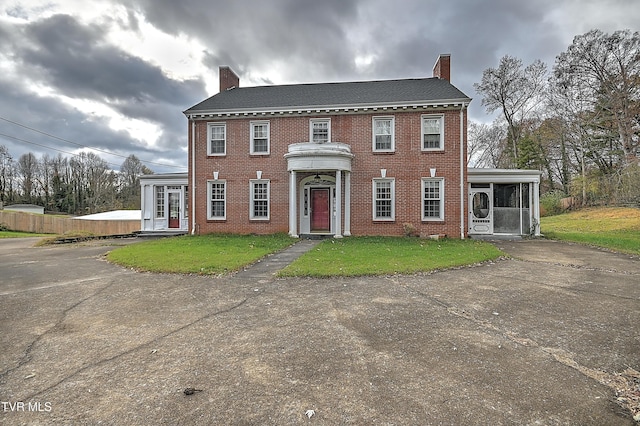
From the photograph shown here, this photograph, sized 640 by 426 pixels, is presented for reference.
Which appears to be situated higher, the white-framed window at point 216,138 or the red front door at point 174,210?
the white-framed window at point 216,138

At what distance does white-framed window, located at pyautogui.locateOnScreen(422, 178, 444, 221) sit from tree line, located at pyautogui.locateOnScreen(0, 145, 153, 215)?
158 feet

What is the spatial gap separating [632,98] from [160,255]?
32.7 m

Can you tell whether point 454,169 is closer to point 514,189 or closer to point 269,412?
point 514,189

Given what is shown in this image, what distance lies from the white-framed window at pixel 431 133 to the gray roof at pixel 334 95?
2.95 feet

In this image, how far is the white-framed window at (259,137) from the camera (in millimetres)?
17234

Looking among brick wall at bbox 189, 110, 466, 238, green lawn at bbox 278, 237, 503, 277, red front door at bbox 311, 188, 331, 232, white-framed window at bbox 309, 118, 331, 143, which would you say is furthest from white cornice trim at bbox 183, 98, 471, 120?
green lawn at bbox 278, 237, 503, 277

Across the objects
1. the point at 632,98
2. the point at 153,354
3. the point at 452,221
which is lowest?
the point at 153,354

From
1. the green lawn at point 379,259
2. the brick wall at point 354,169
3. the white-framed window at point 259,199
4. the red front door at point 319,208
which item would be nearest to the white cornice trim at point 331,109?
the brick wall at point 354,169

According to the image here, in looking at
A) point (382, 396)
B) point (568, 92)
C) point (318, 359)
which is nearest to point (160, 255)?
point (318, 359)

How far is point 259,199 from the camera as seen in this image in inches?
679

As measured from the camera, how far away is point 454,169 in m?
15.9

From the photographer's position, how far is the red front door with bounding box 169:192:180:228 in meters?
20.1

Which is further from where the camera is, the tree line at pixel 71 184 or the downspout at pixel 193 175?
the tree line at pixel 71 184

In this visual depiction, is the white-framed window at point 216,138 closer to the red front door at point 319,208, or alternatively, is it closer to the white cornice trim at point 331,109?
the white cornice trim at point 331,109
